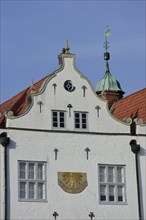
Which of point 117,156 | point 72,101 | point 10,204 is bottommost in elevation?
point 10,204

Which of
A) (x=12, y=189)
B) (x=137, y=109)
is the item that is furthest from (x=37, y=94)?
(x=137, y=109)

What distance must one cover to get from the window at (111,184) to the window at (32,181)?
3175 mm

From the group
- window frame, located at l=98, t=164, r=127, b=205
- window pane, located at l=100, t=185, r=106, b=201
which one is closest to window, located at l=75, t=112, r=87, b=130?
window frame, located at l=98, t=164, r=127, b=205

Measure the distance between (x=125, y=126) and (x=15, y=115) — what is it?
5.96 metres

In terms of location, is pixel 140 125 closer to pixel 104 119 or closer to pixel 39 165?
pixel 104 119

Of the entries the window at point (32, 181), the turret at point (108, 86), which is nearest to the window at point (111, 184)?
the window at point (32, 181)

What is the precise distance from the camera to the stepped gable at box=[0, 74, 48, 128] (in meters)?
40.6

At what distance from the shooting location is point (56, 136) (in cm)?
3791

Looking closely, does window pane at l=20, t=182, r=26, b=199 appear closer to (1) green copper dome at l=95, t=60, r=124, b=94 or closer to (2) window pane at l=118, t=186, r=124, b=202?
(2) window pane at l=118, t=186, r=124, b=202

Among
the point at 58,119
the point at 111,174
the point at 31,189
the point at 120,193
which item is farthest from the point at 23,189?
the point at 120,193

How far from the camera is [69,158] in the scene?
124 feet

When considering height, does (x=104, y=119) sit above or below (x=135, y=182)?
above

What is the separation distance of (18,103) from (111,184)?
319 inches

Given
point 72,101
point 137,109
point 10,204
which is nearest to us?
point 10,204
